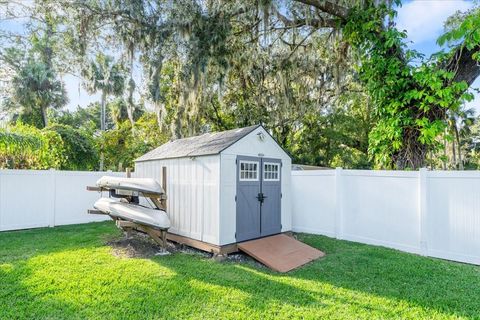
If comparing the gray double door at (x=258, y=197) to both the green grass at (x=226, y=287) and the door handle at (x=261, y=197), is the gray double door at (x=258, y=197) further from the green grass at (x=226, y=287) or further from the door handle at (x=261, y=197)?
the green grass at (x=226, y=287)

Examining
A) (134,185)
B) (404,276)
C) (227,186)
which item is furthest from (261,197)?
(404,276)

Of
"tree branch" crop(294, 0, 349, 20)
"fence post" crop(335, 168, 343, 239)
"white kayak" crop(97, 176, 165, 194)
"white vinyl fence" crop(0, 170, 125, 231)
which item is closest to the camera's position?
"white kayak" crop(97, 176, 165, 194)

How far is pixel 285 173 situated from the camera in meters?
6.54

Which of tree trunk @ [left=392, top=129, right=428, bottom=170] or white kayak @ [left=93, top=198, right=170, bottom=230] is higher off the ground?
tree trunk @ [left=392, top=129, right=428, bottom=170]

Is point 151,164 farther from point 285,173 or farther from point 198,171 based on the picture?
point 285,173

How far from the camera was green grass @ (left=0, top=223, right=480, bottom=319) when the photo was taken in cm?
305

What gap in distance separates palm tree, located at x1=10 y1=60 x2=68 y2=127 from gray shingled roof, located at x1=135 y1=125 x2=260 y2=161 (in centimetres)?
1179

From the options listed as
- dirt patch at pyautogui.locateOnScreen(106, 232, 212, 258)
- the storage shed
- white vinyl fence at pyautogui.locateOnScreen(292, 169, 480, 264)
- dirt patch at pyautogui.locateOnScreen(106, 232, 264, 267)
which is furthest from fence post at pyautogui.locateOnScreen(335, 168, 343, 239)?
dirt patch at pyautogui.locateOnScreen(106, 232, 212, 258)

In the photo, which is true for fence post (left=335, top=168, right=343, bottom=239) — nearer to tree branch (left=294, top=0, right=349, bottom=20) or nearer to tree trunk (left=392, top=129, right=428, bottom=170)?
tree trunk (left=392, top=129, right=428, bottom=170)

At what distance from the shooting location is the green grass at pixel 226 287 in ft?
10.0

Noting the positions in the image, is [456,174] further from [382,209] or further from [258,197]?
[258,197]

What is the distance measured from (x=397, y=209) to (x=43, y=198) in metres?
8.33

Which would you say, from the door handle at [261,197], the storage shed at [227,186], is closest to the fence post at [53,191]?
the storage shed at [227,186]

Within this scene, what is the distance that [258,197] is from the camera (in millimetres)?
5797
